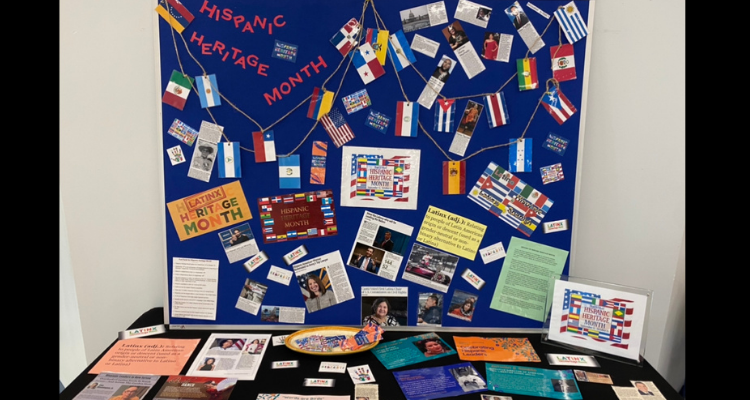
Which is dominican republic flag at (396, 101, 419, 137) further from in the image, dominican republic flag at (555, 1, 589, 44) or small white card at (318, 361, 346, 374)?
small white card at (318, 361, 346, 374)

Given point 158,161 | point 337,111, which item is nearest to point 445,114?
point 337,111

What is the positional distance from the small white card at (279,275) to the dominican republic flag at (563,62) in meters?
1.09

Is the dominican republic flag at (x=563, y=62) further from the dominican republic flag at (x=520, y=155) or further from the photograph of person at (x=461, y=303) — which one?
the photograph of person at (x=461, y=303)

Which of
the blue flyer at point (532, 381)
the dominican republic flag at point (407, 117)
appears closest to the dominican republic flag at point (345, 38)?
the dominican republic flag at point (407, 117)

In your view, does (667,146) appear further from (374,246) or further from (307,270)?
(307,270)

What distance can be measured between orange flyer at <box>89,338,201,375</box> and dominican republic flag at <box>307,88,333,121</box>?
2.73ft

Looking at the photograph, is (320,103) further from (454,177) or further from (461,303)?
(461,303)

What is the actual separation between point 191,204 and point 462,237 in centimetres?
91

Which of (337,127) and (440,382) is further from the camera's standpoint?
(337,127)

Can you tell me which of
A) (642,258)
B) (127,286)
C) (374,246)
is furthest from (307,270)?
(642,258)

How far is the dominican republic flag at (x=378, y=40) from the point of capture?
4.71ft

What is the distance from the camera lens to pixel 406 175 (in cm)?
149

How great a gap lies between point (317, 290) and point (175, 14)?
99cm

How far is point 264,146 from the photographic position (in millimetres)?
1467
